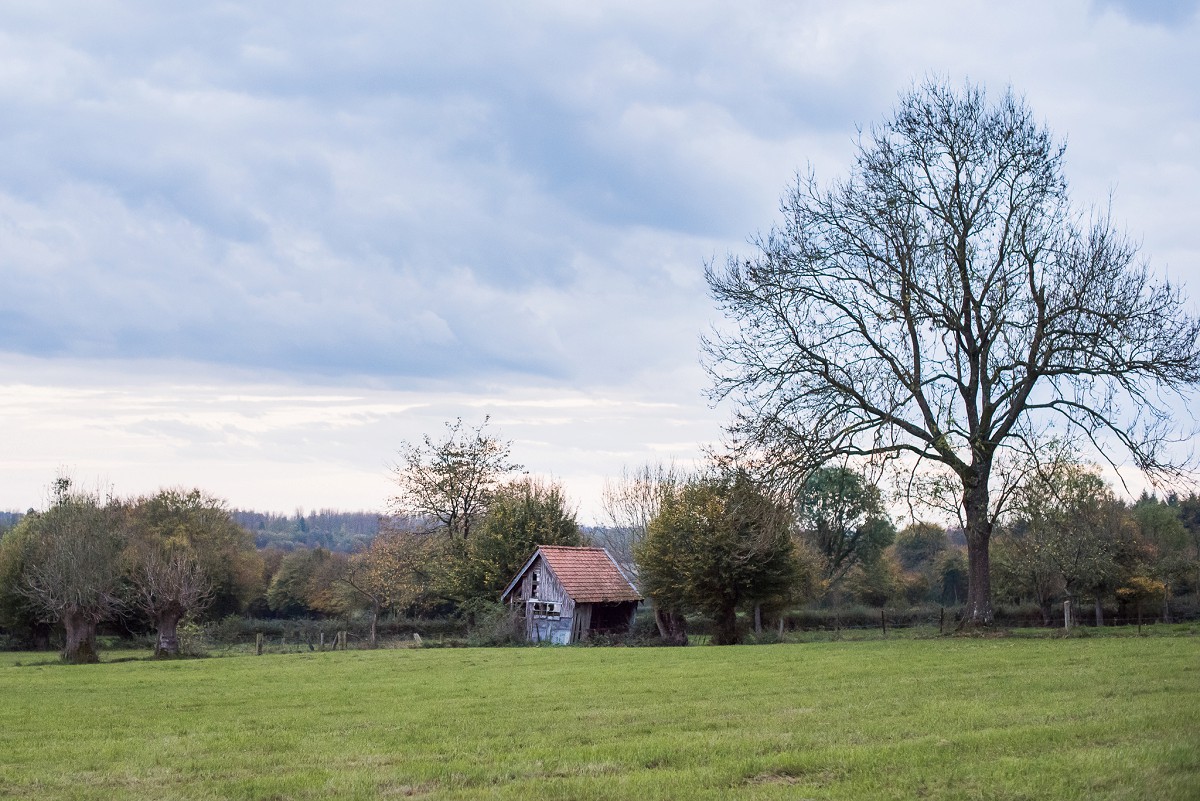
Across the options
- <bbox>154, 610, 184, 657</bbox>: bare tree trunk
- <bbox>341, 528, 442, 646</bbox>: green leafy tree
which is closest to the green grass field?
<bbox>154, 610, 184, 657</bbox>: bare tree trunk

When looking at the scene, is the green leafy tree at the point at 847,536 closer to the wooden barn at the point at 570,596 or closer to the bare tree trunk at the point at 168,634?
the wooden barn at the point at 570,596

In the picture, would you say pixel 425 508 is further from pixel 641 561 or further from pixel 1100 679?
pixel 1100 679

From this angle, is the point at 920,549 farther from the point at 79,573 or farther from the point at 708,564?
the point at 79,573

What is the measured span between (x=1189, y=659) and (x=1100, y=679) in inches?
143

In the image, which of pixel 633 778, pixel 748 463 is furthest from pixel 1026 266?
pixel 633 778

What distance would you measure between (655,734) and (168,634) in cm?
3102

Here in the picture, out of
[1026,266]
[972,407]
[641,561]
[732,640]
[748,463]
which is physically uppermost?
[1026,266]

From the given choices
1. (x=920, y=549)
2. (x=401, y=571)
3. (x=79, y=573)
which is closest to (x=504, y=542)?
(x=401, y=571)

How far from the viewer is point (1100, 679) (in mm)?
13570

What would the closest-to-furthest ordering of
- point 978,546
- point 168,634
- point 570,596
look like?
point 978,546 → point 168,634 → point 570,596

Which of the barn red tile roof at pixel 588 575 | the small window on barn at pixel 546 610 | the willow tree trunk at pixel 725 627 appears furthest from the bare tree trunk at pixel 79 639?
the willow tree trunk at pixel 725 627

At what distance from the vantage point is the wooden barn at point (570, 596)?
134ft

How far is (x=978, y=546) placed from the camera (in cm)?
2580

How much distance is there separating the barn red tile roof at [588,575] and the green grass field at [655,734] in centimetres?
2261
